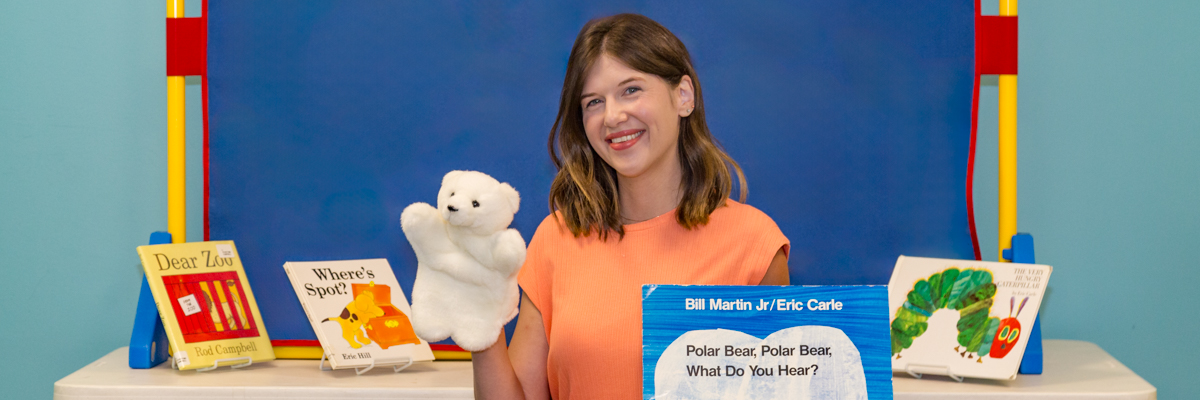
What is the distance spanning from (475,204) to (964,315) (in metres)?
0.95

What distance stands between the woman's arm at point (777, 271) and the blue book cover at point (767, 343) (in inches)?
10.5

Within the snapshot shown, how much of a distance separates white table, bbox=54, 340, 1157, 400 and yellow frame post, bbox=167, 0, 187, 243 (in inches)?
11.5

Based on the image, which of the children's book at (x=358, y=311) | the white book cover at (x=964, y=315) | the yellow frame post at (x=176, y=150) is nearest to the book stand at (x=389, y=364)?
the children's book at (x=358, y=311)

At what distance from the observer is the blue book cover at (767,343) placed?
0.84 meters

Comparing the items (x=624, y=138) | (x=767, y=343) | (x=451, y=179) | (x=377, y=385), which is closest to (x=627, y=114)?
(x=624, y=138)

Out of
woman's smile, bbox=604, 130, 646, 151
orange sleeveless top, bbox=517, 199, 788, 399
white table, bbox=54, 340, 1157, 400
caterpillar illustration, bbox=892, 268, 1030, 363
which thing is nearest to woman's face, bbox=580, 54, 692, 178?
woman's smile, bbox=604, 130, 646, 151

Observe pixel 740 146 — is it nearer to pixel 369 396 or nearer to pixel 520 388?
pixel 520 388

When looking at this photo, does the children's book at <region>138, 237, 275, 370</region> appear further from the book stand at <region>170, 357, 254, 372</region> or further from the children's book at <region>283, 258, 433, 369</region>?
the children's book at <region>283, 258, 433, 369</region>

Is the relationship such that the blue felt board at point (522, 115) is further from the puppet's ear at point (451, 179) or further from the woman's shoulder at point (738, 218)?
the puppet's ear at point (451, 179)

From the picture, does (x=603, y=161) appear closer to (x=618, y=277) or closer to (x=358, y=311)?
(x=618, y=277)

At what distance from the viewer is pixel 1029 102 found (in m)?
1.62

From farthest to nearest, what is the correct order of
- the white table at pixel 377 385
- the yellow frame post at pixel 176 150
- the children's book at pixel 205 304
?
1. the yellow frame post at pixel 176 150
2. the children's book at pixel 205 304
3. the white table at pixel 377 385

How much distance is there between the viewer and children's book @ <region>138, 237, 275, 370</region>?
56.2 inches

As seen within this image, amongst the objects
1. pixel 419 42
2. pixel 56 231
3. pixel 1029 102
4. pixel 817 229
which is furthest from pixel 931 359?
pixel 56 231
